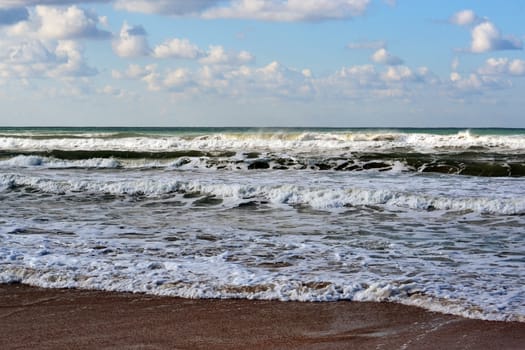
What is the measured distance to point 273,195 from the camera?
1398cm

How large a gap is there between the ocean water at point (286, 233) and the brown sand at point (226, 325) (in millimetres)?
308

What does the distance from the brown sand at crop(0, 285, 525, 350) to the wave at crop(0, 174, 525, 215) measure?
696cm

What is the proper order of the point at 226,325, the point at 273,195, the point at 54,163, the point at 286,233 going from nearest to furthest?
1. the point at 226,325
2. the point at 286,233
3. the point at 273,195
4. the point at 54,163

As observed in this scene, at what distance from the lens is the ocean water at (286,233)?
21.3 ft

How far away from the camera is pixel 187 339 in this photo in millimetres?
5000

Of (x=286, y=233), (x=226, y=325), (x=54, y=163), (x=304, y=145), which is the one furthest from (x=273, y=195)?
(x=304, y=145)

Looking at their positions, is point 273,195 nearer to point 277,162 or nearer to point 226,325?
point 277,162

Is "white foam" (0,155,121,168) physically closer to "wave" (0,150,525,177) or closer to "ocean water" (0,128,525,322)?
"wave" (0,150,525,177)

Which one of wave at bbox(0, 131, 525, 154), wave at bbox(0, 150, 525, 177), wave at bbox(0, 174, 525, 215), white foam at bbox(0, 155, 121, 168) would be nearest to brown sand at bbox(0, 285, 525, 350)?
wave at bbox(0, 174, 525, 215)

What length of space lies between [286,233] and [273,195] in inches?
170

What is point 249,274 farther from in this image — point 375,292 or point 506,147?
point 506,147

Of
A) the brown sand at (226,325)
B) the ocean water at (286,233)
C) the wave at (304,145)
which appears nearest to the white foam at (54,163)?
the ocean water at (286,233)

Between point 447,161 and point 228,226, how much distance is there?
12.2m

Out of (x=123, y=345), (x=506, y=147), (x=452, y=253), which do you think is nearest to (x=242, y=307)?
(x=123, y=345)
